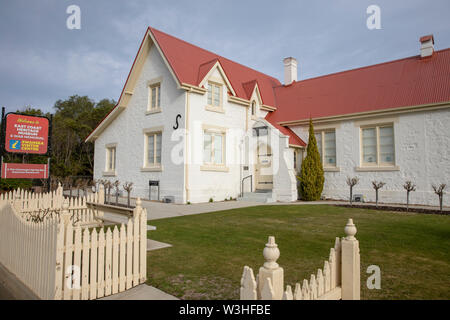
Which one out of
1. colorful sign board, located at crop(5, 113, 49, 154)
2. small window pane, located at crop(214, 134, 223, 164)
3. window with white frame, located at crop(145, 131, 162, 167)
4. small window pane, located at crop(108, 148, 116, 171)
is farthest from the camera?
small window pane, located at crop(108, 148, 116, 171)

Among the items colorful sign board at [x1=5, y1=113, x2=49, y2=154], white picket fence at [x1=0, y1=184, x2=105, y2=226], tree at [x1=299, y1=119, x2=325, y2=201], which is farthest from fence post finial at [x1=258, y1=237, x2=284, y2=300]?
tree at [x1=299, y1=119, x2=325, y2=201]

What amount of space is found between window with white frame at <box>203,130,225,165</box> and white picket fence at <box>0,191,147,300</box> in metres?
12.0

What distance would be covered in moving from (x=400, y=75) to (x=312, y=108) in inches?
206

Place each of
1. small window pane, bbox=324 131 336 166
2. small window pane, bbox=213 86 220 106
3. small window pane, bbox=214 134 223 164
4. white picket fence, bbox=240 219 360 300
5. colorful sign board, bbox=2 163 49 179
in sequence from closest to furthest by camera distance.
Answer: white picket fence, bbox=240 219 360 300 < colorful sign board, bbox=2 163 49 179 < small window pane, bbox=214 134 223 164 < small window pane, bbox=213 86 220 106 < small window pane, bbox=324 131 336 166

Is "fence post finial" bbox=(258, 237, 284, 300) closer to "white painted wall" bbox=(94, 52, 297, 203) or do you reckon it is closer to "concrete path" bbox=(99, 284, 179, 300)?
"concrete path" bbox=(99, 284, 179, 300)

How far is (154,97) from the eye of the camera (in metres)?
18.3

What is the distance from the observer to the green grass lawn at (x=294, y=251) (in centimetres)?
428

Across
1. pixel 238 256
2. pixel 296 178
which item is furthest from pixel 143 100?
pixel 238 256

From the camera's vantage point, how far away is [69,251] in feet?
12.5

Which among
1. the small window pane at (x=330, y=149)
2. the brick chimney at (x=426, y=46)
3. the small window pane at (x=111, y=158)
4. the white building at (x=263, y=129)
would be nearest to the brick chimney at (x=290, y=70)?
the white building at (x=263, y=129)

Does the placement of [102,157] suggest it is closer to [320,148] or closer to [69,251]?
[320,148]

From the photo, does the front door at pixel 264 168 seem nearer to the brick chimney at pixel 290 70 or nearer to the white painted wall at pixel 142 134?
the white painted wall at pixel 142 134

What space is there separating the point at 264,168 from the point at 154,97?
8105 mm

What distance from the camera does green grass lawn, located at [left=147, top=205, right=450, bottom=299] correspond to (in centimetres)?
428
